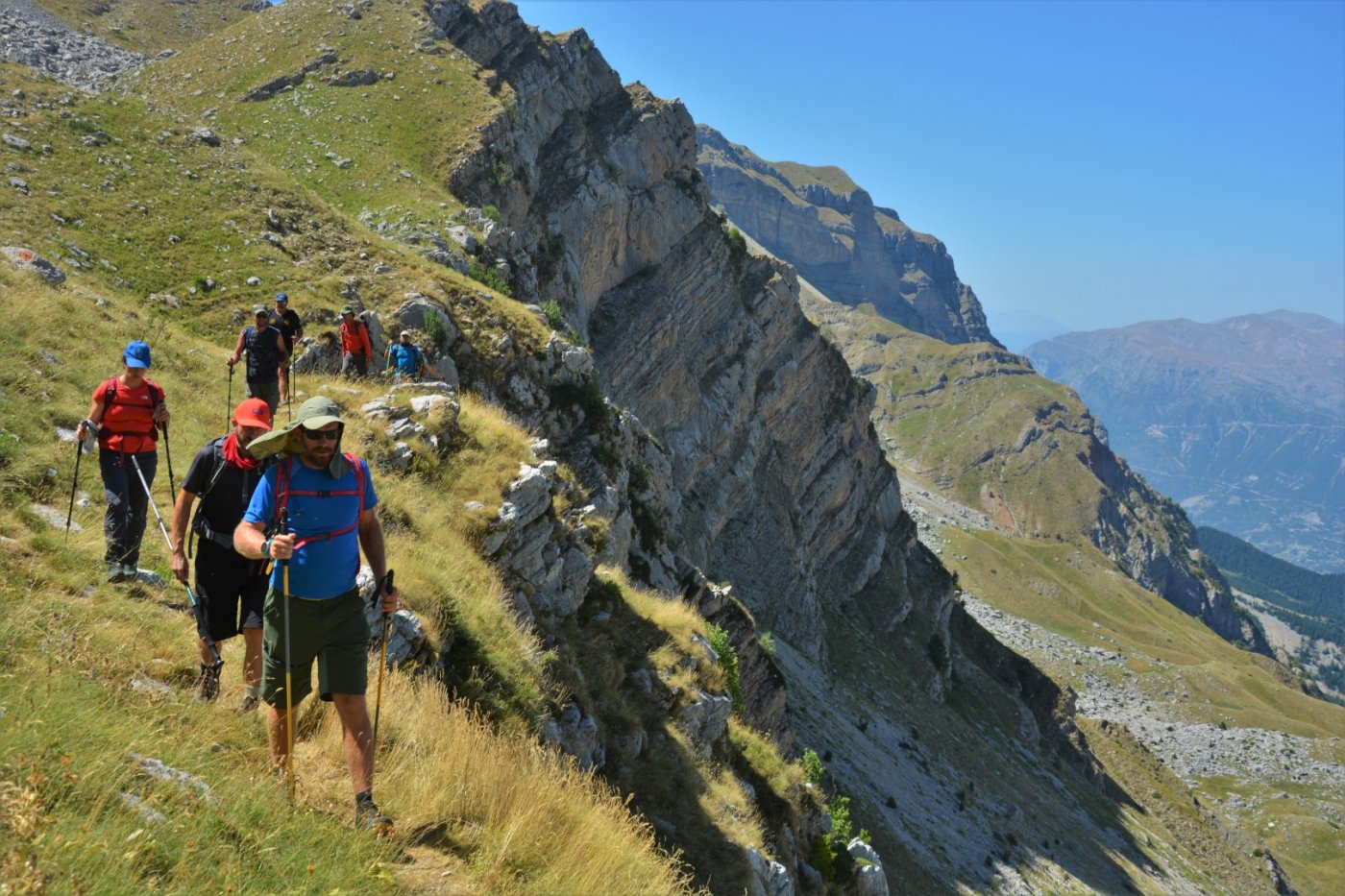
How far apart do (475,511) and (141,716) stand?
26.9ft

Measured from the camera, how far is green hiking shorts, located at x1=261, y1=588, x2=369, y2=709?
5.69m

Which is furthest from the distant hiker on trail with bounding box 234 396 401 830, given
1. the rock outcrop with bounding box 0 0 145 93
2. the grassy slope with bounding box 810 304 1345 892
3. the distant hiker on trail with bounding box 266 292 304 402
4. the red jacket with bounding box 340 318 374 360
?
the grassy slope with bounding box 810 304 1345 892

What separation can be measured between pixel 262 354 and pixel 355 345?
464 cm

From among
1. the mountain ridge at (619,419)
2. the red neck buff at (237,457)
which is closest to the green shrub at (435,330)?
the mountain ridge at (619,419)

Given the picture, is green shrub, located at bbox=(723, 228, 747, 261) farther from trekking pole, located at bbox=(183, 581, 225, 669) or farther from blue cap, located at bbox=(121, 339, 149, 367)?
trekking pole, located at bbox=(183, 581, 225, 669)

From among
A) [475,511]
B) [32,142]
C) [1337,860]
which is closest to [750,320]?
[32,142]

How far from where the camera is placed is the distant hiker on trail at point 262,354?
13719 millimetres

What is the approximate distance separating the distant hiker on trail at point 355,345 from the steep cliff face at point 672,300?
25.0m

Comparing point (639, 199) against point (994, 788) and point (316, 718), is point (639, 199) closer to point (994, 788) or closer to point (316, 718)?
point (994, 788)

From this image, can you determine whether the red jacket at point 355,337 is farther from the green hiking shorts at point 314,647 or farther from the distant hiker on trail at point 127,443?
the green hiking shorts at point 314,647

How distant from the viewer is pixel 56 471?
32.7 feet

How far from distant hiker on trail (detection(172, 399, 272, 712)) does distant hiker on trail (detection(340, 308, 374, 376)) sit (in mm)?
11716

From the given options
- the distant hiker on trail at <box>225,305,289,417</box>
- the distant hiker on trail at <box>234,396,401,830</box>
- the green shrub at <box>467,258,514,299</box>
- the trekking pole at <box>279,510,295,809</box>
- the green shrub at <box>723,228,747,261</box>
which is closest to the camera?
the trekking pole at <box>279,510,295,809</box>


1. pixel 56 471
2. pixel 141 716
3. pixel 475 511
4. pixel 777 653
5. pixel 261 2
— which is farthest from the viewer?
pixel 261 2
